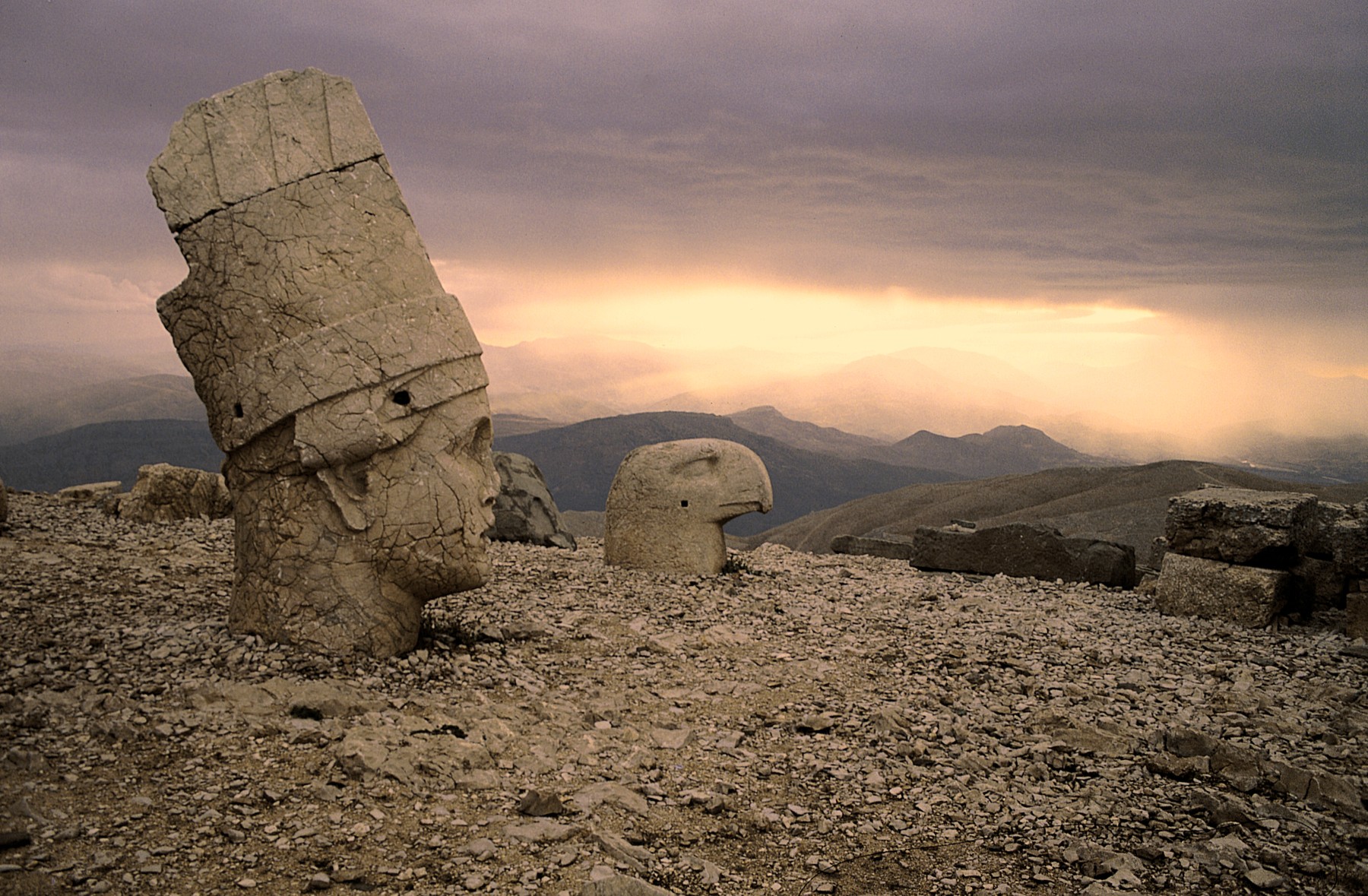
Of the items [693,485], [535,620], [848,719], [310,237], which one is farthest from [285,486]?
[693,485]

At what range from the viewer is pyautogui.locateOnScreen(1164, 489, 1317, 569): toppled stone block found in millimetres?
8617

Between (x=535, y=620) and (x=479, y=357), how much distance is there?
2363mm

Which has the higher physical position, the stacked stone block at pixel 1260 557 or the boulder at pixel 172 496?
the boulder at pixel 172 496

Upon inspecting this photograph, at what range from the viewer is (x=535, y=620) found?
763 cm

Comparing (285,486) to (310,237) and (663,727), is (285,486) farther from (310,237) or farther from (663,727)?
(663,727)

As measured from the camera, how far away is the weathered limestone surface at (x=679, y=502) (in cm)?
1002

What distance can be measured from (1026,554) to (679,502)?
424 centimetres

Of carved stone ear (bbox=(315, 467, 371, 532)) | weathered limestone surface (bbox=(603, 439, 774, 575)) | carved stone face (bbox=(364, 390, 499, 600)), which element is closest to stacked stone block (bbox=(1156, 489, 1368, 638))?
weathered limestone surface (bbox=(603, 439, 774, 575))

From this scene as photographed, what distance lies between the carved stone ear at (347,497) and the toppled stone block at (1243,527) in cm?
715

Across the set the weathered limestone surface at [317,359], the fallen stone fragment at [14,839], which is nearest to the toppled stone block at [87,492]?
the weathered limestone surface at [317,359]

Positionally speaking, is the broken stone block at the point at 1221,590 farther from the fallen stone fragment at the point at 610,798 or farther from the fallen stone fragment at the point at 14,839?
the fallen stone fragment at the point at 14,839

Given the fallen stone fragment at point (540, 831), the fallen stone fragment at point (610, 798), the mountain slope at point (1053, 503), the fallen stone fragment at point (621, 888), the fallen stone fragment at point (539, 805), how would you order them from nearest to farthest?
the fallen stone fragment at point (621, 888)
the fallen stone fragment at point (540, 831)
the fallen stone fragment at point (539, 805)
the fallen stone fragment at point (610, 798)
the mountain slope at point (1053, 503)

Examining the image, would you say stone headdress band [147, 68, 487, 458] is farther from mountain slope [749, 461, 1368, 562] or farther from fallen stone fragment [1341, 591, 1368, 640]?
mountain slope [749, 461, 1368, 562]

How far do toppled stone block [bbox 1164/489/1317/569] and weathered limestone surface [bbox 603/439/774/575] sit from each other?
13.1 feet
